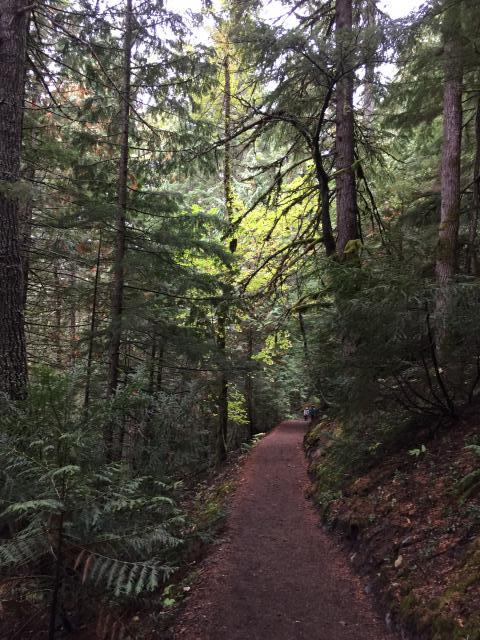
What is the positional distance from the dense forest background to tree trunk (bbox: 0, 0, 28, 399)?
0.03 metres

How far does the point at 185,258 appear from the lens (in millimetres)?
11312

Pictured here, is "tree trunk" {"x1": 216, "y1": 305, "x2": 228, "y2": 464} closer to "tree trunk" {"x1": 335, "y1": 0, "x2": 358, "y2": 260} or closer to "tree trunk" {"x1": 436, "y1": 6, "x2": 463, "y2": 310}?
"tree trunk" {"x1": 335, "y1": 0, "x2": 358, "y2": 260}

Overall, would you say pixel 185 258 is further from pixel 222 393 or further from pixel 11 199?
pixel 11 199

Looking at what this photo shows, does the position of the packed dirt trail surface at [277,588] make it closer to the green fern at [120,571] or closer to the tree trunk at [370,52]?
the green fern at [120,571]

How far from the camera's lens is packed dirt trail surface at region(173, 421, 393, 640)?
4.09 metres

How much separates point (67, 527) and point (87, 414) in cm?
107

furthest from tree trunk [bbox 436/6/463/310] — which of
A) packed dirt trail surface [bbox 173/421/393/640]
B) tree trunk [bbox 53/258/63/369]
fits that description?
tree trunk [bbox 53/258/63/369]

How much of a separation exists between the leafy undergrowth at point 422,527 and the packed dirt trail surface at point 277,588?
0.97ft

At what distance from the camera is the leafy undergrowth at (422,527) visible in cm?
353

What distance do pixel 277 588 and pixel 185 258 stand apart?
822 cm

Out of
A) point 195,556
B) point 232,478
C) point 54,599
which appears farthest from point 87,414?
point 232,478

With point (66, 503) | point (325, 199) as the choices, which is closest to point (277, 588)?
point (66, 503)

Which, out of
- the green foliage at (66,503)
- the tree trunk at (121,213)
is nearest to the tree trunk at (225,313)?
the tree trunk at (121,213)

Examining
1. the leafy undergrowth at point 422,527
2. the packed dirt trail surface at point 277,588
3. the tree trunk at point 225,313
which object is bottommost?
the packed dirt trail surface at point 277,588
